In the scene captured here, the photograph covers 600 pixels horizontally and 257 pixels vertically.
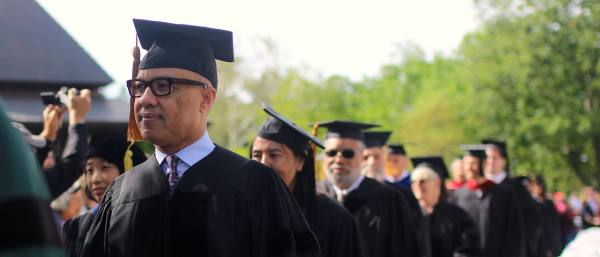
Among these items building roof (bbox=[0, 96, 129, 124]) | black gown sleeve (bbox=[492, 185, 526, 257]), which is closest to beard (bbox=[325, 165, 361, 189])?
building roof (bbox=[0, 96, 129, 124])

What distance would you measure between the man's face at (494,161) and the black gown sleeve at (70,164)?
24.4 feet

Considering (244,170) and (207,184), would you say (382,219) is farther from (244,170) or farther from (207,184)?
(207,184)


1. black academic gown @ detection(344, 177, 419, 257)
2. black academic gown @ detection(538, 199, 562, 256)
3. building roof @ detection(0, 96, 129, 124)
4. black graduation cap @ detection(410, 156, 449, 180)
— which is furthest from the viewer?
black academic gown @ detection(538, 199, 562, 256)

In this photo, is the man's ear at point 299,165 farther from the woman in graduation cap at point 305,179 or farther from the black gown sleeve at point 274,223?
the black gown sleeve at point 274,223

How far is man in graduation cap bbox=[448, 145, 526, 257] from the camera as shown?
11.6m

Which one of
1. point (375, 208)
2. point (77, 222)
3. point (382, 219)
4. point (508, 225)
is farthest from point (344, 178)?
point (508, 225)

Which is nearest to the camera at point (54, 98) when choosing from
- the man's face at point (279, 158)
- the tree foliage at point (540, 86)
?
the man's face at point (279, 158)

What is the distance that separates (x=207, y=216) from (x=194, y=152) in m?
0.32

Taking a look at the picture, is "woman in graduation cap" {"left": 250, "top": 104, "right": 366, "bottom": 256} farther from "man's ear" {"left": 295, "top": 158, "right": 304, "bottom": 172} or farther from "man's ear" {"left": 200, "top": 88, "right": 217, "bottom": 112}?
"man's ear" {"left": 200, "top": 88, "right": 217, "bottom": 112}

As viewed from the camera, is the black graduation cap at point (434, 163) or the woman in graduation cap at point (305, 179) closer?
the woman in graduation cap at point (305, 179)

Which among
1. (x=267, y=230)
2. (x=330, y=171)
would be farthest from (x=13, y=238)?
(x=330, y=171)

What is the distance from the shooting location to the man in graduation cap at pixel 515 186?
12.2 metres

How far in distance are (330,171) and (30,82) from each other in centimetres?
431

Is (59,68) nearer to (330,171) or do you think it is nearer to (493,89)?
(330,171)
